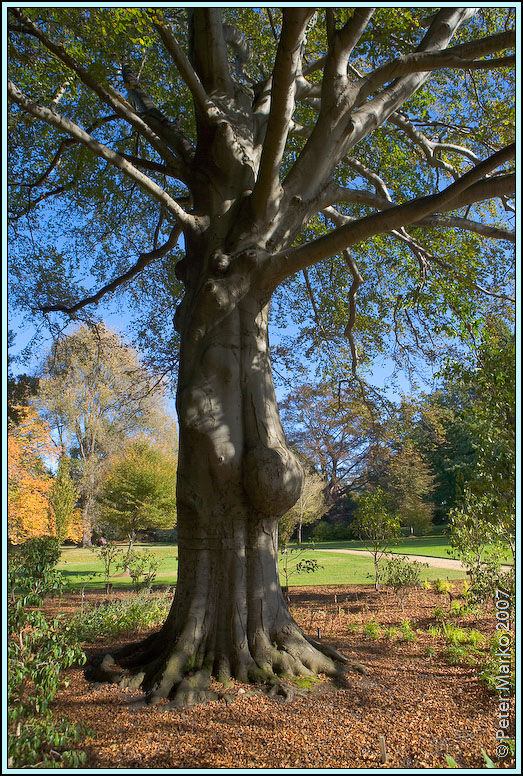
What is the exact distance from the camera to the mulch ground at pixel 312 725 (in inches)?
120

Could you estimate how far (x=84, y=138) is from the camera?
174 inches

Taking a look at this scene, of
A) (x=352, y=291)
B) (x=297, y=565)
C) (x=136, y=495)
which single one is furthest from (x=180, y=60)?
(x=136, y=495)

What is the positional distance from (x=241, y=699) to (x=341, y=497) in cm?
2873

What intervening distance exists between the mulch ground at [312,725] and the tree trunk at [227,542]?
371 mm

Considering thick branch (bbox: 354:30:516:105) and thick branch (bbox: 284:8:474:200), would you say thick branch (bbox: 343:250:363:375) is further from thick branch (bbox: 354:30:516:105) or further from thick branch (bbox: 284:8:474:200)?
thick branch (bbox: 354:30:516:105)

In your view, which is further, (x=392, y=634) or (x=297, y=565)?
(x=297, y=565)

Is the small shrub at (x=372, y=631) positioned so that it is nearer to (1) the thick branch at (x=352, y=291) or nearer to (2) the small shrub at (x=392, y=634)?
(2) the small shrub at (x=392, y=634)

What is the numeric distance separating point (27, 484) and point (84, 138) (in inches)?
631

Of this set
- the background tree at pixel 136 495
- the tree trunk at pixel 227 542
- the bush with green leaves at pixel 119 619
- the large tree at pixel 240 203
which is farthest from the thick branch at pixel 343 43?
the background tree at pixel 136 495

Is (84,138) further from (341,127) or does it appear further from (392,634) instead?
(392,634)

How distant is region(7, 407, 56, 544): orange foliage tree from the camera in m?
17.2

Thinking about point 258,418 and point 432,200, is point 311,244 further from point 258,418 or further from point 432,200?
point 258,418

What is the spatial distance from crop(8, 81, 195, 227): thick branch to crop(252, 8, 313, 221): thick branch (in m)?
0.91

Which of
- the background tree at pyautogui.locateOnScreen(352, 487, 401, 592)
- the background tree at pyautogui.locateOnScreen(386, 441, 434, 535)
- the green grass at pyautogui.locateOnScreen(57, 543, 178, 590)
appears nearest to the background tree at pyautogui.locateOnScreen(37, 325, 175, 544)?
the green grass at pyautogui.locateOnScreen(57, 543, 178, 590)
